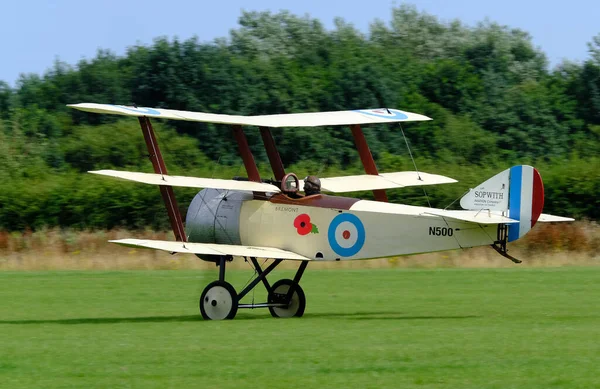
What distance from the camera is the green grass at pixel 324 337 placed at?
10891 millimetres

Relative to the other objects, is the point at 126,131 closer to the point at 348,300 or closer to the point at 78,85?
the point at 78,85

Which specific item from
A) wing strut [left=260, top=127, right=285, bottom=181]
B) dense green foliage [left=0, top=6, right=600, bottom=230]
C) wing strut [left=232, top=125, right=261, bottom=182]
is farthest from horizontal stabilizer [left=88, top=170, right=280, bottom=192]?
dense green foliage [left=0, top=6, right=600, bottom=230]

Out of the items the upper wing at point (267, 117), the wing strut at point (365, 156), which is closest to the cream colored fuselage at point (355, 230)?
the upper wing at point (267, 117)

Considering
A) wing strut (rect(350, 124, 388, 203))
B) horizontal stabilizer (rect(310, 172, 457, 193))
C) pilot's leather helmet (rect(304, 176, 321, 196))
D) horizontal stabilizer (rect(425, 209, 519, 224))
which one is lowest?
horizontal stabilizer (rect(425, 209, 519, 224))

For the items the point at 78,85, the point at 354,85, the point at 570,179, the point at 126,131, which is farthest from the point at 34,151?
the point at 570,179

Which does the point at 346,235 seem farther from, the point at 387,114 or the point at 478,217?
the point at 387,114

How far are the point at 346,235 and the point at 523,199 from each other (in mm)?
2607

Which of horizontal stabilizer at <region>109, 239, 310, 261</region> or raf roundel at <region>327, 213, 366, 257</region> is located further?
raf roundel at <region>327, 213, 366, 257</region>

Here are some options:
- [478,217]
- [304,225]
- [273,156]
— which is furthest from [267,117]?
[478,217]

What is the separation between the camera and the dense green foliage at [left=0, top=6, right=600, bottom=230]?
35.8 metres

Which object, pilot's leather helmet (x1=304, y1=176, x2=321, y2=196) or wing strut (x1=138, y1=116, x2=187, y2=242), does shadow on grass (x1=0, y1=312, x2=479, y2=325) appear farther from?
pilot's leather helmet (x1=304, y1=176, x2=321, y2=196)

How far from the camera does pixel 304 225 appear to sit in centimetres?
1656

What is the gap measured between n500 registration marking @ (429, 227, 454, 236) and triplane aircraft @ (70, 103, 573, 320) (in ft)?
0.05

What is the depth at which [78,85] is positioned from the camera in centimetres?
5416
